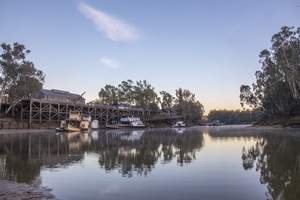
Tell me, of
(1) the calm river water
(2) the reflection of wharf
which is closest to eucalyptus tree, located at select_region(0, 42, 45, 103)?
(2) the reflection of wharf

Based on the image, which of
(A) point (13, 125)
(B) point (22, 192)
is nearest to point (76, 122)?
(A) point (13, 125)

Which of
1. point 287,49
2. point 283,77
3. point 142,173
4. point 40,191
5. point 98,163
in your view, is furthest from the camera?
point 283,77

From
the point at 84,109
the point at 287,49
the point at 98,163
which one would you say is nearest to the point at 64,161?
the point at 98,163

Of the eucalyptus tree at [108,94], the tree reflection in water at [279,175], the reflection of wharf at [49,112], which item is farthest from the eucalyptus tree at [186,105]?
the tree reflection in water at [279,175]

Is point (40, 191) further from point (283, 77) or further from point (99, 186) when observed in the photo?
point (283, 77)

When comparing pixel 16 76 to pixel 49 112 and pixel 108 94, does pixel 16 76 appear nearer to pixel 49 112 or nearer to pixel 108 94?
pixel 49 112

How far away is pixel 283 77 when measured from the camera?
263 feet

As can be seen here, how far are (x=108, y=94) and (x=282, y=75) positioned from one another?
62774 millimetres

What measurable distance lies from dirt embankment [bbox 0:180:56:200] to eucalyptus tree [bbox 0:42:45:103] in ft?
183

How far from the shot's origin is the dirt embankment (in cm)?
950

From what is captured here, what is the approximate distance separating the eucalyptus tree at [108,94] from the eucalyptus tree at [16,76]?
174 ft

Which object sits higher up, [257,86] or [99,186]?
[257,86]

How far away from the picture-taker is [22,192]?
1009 centimetres

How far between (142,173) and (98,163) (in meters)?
4.24
